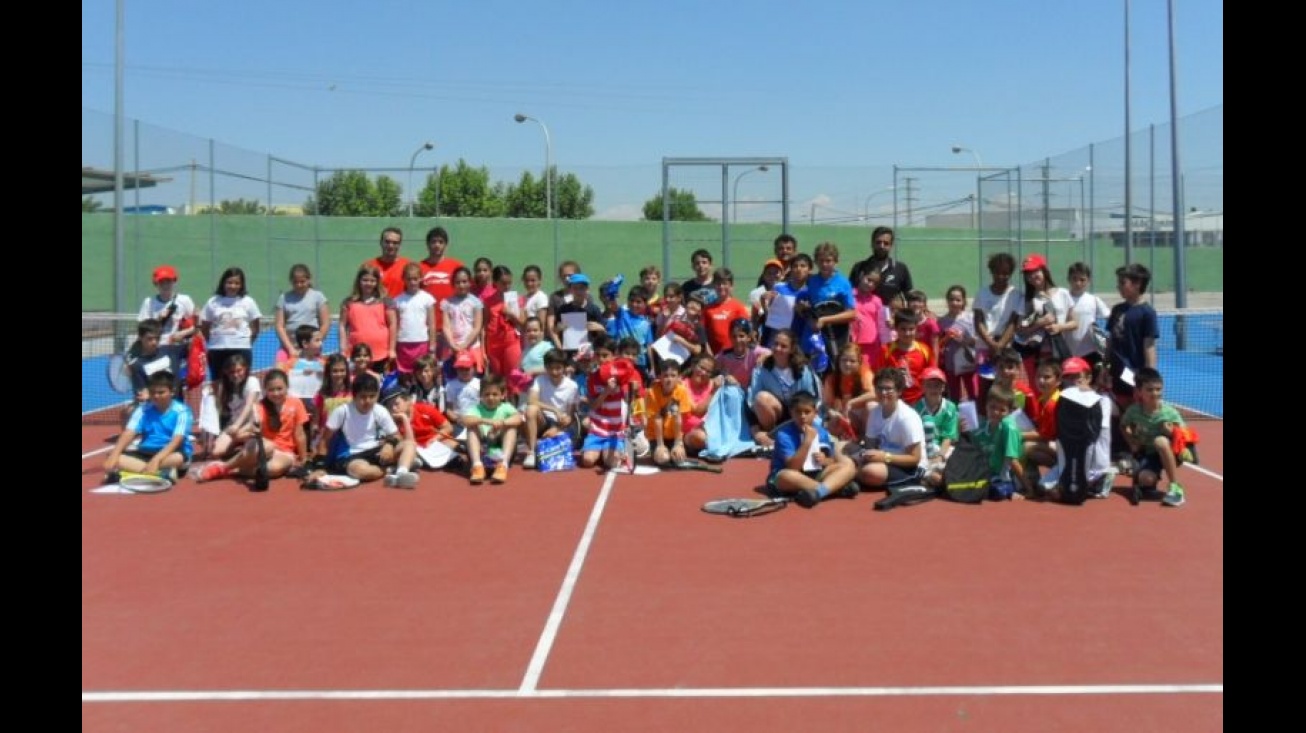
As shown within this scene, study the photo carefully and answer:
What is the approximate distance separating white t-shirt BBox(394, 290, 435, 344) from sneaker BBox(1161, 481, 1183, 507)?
6.22 meters

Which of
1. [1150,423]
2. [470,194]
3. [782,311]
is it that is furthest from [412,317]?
[470,194]

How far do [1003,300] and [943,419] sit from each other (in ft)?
5.13

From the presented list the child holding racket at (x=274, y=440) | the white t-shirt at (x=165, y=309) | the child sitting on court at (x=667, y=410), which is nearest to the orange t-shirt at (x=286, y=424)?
the child holding racket at (x=274, y=440)

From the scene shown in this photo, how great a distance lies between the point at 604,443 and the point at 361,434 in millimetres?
1980

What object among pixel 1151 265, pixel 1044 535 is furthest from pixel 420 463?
pixel 1151 265

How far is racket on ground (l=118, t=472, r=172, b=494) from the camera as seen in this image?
30.0ft

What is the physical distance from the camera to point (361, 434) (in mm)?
9586

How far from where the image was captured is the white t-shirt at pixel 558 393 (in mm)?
10328

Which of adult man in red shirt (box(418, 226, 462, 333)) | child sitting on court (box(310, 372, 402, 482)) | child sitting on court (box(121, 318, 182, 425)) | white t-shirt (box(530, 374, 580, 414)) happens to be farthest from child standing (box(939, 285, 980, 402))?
child sitting on court (box(121, 318, 182, 425))

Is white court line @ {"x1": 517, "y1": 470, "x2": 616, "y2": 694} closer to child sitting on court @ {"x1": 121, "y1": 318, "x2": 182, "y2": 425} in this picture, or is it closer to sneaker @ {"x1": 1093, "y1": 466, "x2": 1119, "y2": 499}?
sneaker @ {"x1": 1093, "y1": 466, "x2": 1119, "y2": 499}

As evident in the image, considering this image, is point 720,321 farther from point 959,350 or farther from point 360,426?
point 360,426

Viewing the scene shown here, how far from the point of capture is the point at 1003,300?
1029cm

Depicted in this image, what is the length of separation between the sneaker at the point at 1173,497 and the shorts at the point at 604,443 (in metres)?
4.15
